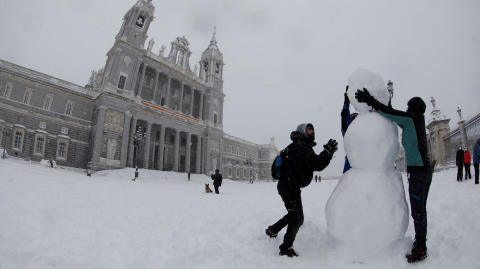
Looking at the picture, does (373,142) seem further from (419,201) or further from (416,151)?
(419,201)

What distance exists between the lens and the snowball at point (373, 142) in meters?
2.98

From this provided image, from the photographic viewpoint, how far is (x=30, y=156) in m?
23.1

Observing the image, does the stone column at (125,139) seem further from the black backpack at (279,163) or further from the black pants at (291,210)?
the black pants at (291,210)

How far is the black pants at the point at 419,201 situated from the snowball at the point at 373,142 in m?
0.30

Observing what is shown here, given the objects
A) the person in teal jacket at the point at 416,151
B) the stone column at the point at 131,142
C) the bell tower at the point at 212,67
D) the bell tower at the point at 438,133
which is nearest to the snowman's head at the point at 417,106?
the person in teal jacket at the point at 416,151

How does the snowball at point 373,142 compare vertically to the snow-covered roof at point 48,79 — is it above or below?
below

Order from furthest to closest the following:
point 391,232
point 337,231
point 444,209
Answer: point 444,209 < point 337,231 < point 391,232

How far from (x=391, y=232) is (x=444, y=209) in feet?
7.31

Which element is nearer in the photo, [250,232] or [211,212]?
[250,232]

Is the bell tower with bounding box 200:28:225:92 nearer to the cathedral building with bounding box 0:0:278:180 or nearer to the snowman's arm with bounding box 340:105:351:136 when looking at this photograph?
the cathedral building with bounding box 0:0:278:180

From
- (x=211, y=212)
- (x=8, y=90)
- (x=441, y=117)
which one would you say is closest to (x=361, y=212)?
(x=211, y=212)

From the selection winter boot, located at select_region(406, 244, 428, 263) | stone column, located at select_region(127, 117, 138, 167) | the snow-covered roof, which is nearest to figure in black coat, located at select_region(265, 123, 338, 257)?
winter boot, located at select_region(406, 244, 428, 263)

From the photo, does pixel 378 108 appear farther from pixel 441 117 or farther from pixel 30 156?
pixel 30 156

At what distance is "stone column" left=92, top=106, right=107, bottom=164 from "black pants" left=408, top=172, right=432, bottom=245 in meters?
26.5
